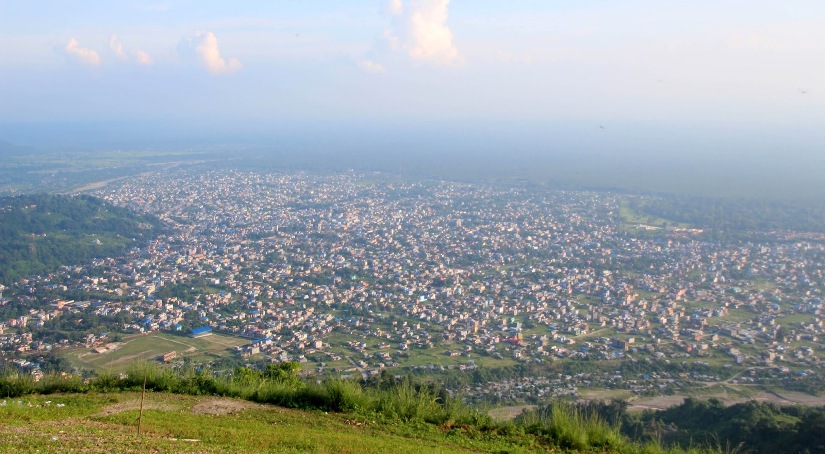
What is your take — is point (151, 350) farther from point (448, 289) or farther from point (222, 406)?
point (448, 289)

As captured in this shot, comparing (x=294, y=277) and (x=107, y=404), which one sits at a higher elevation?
(x=107, y=404)

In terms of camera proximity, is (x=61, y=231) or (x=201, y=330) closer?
(x=201, y=330)

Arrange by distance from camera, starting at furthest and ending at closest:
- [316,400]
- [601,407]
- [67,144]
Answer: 1. [67,144]
2. [601,407]
3. [316,400]

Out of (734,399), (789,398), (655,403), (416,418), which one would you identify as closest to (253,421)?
(416,418)

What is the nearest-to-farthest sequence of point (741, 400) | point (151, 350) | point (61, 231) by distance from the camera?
point (741, 400) → point (151, 350) → point (61, 231)

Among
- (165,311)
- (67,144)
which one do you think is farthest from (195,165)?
(165,311)

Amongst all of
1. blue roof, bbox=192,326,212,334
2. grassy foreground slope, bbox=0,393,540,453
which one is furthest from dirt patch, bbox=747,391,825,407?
blue roof, bbox=192,326,212,334

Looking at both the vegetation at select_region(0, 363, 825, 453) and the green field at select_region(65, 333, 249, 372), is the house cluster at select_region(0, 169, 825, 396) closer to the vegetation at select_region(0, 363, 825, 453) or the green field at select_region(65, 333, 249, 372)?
the green field at select_region(65, 333, 249, 372)

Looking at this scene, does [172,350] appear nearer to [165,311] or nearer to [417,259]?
[165,311]
